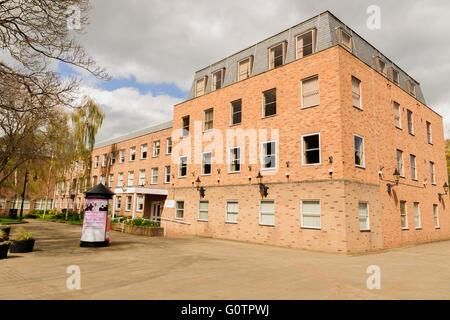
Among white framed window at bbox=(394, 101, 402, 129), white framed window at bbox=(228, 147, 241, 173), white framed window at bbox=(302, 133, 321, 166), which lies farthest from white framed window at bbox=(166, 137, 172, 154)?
white framed window at bbox=(394, 101, 402, 129)

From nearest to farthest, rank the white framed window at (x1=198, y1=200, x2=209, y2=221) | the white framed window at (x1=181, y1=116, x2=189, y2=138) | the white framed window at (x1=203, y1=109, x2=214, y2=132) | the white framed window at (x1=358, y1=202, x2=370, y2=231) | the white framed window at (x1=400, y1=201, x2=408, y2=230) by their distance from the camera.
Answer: the white framed window at (x1=358, y1=202, x2=370, y2=231), the white framed window at (x1=400, y1=201, x2=408, y2=230), the white framed window at (x1=198, y1=200, x2=209, y2=221), the white framed window at (x1=203, y1=109, x2=214, y2=132), the white framed window at (x1=181, y1=116, x2=189, y2=138)

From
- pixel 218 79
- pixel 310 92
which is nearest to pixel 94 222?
pixel 310 92

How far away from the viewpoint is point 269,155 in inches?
733

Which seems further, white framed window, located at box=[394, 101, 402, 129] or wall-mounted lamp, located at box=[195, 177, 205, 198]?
wall-mounted lamp, located at box=[195, 177, 205, 198]

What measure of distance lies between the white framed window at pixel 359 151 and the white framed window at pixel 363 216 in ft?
→ 6.95

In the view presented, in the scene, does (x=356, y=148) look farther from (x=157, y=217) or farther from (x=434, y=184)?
(x=157, y=217)

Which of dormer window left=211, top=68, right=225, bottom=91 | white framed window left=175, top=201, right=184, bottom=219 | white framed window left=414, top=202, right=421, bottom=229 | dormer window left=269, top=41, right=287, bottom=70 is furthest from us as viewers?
white framed window left=175, top=201, right=184, bottom=219

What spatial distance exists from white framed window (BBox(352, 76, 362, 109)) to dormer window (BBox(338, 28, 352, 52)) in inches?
91.2

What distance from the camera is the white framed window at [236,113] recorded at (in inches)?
842

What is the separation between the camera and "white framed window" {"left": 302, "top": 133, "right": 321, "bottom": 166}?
16297mm

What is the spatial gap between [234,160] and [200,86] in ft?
28.6

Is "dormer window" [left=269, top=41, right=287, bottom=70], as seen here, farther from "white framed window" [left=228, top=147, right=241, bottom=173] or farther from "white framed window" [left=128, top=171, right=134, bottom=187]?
"white framed window" [left=128, top=171, right=134, bottom=187]

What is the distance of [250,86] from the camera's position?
68.2 ft
